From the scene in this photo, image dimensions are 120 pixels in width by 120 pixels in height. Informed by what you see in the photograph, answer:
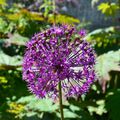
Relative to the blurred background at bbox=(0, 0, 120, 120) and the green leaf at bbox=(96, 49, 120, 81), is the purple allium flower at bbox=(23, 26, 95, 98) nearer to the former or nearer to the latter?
the blurred background at bbox=(0, 0, 120, 120)

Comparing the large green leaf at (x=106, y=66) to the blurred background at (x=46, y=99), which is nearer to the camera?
the blurred background at (x=46, y=99)

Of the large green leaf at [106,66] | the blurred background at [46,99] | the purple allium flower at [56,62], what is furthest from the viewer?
the large green leaf at [106,66]

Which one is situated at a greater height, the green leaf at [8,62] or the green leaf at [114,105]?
the green leaf at [8,62]

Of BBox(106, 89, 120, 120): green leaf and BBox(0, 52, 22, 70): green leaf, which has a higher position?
BBox(0, 52, 22, 70): green leaf

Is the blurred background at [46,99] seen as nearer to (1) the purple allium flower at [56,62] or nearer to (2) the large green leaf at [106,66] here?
(2) the large green leaf at [106,66]

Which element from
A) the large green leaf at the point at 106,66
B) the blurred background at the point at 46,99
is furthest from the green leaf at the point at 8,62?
the large green leaf at the point at 106,66

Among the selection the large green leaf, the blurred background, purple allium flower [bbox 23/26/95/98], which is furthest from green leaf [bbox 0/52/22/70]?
purple allium flower [bbox 23/26/95/98]

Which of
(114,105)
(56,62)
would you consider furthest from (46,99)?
(56,62)

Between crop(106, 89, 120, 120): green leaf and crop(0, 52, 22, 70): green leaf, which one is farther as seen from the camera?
crop(0, 52, 22, 70): green leaf

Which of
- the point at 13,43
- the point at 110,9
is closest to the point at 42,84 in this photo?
the point at 13,43
